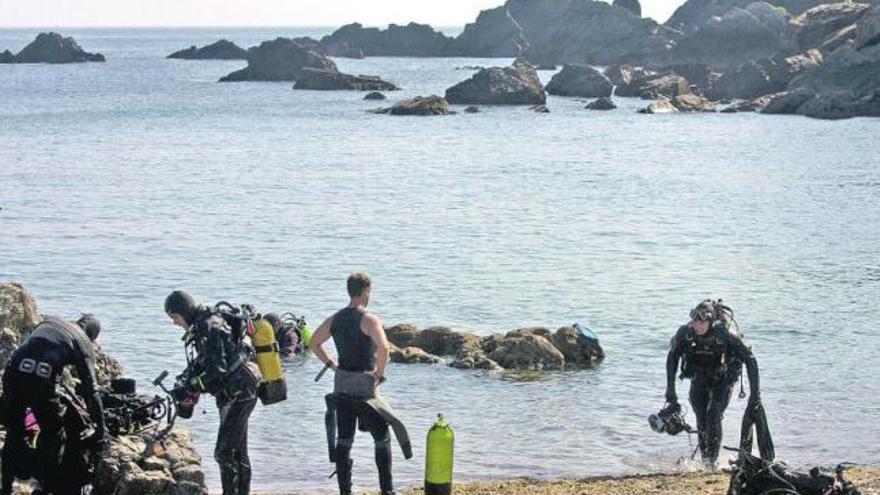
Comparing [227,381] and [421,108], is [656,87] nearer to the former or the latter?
[421,108]

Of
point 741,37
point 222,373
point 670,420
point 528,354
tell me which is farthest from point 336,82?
point 222,373

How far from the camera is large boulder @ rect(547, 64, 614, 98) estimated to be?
12725 cm

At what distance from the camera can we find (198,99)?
124 meters

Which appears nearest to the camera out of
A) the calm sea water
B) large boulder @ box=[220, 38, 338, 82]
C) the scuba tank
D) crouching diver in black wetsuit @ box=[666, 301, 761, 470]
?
the scuba tank

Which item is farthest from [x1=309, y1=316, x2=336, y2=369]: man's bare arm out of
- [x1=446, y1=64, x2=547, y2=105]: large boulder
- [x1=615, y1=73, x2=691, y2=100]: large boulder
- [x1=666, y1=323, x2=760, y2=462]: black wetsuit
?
[x1=615, y1=73, x2=691, y2=100]: large boulder

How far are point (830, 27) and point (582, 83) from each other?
22.2 m

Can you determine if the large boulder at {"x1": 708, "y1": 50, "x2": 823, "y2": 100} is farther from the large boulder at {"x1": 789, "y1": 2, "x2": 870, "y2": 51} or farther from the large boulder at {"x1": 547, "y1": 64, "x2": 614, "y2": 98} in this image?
the large boulder at {"x1": 547, "y1": 64, "x2": 614, "y2": 98}

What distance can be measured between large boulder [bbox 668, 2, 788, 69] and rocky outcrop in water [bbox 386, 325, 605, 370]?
13050cm

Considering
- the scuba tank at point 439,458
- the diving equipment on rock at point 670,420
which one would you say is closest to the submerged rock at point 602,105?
the diving equipment on rock at point 670,420

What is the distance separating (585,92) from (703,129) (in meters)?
35.4

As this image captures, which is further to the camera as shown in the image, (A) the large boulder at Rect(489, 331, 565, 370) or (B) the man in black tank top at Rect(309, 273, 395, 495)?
(A) the large boulder at Rect(489, 331, 565, 370)

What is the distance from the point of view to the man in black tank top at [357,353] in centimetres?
1296

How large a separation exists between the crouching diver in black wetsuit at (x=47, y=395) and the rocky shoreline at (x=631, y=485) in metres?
3.89

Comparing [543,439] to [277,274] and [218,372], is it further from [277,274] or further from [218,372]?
[277,274]
